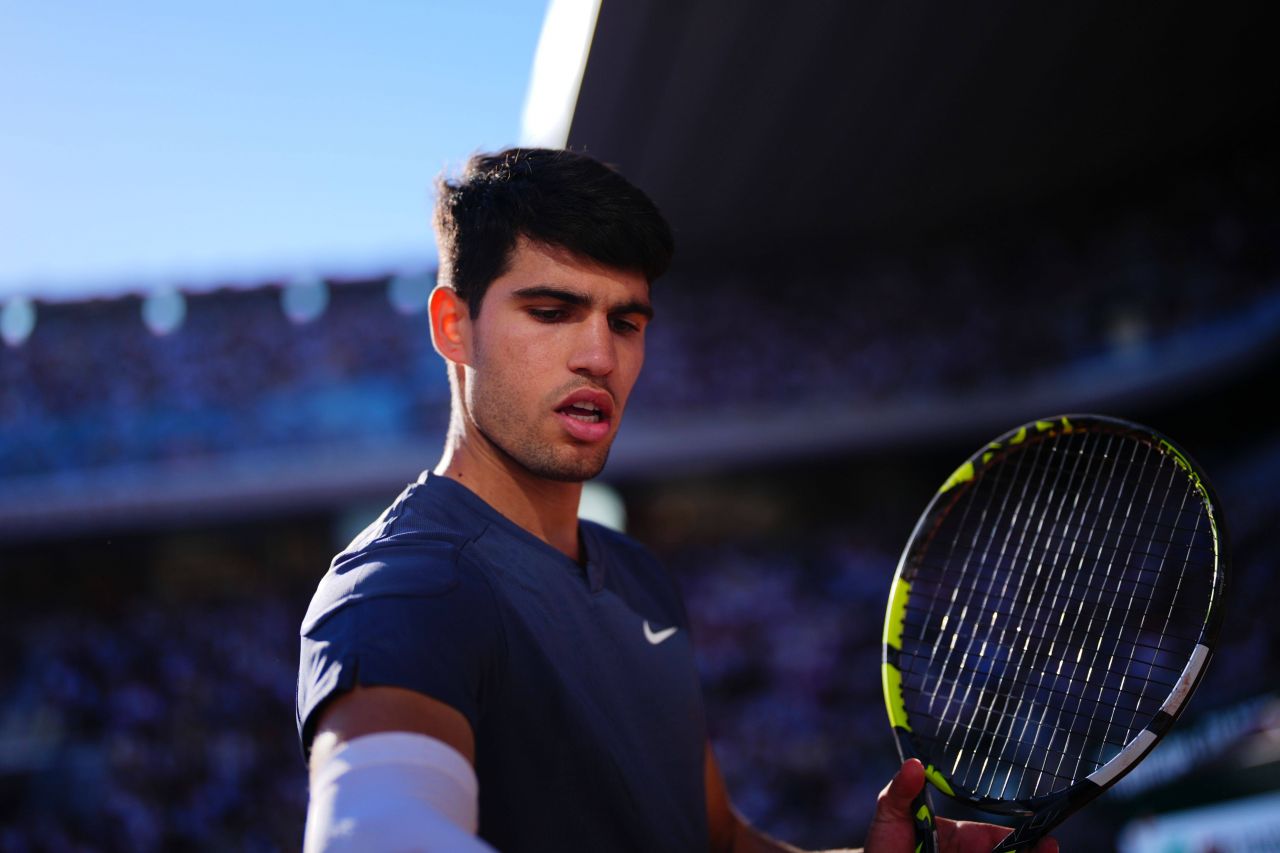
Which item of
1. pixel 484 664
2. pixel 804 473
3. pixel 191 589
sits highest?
pixel 484 664

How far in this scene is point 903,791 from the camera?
5.66 ft

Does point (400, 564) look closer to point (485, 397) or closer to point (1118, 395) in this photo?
point (485, 397)

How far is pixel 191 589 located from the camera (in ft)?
51.0

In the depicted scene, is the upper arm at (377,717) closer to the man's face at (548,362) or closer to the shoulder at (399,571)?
the shoulder at (399,571)

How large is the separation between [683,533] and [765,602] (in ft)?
9.56

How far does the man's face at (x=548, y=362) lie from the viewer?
1.70m

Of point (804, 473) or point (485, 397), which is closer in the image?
point (485, 397)

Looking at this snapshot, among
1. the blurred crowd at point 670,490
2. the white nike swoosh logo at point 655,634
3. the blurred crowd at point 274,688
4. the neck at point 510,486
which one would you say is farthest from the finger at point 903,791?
the blurred crowd at point 670,490

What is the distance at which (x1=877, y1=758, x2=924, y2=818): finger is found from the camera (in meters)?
1.72

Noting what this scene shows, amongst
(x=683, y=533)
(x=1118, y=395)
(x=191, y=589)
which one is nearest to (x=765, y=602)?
(x=683, y=533)

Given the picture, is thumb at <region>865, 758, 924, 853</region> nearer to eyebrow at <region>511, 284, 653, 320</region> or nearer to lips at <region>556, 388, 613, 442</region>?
lips at <region>556, 388, 613, 442</region>

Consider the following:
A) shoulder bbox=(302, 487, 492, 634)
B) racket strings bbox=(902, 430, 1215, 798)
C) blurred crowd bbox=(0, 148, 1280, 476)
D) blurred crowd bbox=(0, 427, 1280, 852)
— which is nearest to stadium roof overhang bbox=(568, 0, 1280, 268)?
blurred crowd bbox=(0, 148, 1280, 476)

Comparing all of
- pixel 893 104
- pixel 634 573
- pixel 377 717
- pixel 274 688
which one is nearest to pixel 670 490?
pixel 274 688

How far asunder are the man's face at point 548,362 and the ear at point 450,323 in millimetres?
41
